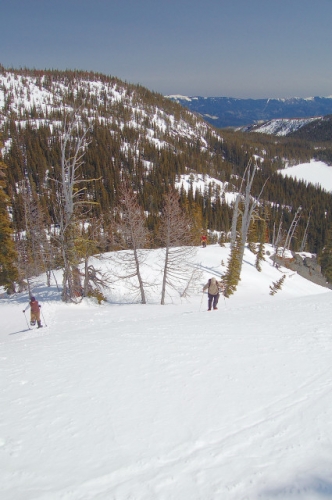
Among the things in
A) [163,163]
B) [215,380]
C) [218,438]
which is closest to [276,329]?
[215,380]

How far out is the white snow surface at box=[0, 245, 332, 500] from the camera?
3.32m

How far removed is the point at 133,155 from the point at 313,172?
123668 millimetres

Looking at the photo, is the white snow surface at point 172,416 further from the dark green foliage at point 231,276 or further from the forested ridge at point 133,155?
the forested ridge at point 133,155

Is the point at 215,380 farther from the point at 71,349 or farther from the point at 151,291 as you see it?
the point at 151,291

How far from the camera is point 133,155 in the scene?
112 meters

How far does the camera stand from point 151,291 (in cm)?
2345

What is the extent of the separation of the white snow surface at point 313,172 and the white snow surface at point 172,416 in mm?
176617

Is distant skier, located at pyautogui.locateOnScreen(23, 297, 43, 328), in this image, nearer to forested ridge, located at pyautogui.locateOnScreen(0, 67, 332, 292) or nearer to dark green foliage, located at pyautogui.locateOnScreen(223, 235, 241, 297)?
dark green foliage, located at pyautogui.locateOnScreen(223, 235, 241, 297)

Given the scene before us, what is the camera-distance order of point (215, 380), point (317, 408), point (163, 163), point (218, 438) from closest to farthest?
point (218, 438), point (317, 408), point (215, 380), point (163, 163)

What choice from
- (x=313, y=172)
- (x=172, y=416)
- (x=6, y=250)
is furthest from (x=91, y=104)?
(x=172, y=416)

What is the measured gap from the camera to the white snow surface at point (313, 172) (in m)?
168

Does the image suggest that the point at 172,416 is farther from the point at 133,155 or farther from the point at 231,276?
the point at 133,155

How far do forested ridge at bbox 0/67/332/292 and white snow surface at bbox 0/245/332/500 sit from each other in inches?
1845

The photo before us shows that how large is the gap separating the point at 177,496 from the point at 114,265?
2258 centimetres
